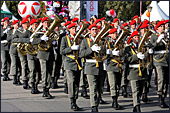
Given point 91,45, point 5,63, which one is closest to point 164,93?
point 91,45

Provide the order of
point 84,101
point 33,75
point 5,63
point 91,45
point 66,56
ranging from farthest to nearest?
point 5,63, point 33,75, point 84,101, point 66,56, point 91,45

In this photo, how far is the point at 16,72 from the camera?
445 inches

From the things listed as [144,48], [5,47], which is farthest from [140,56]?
[5,47]

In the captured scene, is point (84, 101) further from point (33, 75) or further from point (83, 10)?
point (83, 10)

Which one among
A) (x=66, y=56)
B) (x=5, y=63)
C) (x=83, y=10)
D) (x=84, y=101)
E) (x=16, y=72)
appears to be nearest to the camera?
(x=66, y=56)

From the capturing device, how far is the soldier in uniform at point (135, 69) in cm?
795

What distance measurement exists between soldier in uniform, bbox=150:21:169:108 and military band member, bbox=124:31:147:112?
2.95 ft

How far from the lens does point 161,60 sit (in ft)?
29.2

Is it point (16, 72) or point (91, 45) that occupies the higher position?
point (91, 45)

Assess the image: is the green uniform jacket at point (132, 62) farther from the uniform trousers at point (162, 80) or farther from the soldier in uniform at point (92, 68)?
the uniform trousers at point (162, 80)

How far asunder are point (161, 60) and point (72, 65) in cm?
228

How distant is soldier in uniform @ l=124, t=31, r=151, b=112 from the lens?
795 cm

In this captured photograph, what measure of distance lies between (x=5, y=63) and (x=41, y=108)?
178 inches

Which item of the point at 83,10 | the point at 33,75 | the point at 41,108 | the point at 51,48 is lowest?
the point at 41,108
